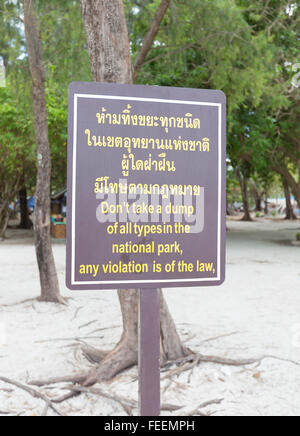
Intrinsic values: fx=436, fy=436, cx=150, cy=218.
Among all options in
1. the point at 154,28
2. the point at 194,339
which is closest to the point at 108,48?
the point at 194,339

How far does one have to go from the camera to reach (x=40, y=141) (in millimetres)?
7289

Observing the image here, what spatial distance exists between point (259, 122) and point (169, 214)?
522 inches

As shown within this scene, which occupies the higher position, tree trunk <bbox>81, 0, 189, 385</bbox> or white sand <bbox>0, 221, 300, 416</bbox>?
tree trunk <bbox>81, 0, 189, 385</bbox>

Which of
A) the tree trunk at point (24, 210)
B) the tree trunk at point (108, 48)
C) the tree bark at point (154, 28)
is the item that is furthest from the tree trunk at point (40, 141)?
the tree trunk at point (24, 210)

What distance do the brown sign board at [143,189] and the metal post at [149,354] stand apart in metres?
0.15

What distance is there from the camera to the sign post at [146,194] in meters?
2.74

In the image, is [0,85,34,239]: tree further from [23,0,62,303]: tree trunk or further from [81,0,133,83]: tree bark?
[81,0,133,83]: tree bark

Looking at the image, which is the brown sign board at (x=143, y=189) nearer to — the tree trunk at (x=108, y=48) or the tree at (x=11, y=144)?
the tree trunk at (x=108, y=48)

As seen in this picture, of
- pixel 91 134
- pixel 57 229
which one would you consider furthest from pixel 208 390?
pixel 57 229

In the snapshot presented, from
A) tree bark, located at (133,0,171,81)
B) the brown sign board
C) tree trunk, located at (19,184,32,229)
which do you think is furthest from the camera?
tree trunk, located at (19,184,32,229)

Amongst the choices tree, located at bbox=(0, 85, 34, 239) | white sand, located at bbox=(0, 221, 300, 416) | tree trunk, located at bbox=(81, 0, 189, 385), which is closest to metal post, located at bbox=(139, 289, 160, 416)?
white sand, located at bbox=(0, 221, 300, 416)

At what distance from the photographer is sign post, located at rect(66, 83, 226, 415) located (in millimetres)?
2740

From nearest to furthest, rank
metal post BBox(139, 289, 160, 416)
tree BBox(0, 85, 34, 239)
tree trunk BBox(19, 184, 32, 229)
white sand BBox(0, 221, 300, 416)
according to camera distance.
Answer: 1. metal post BBox(139, 289, 160, 416)
2. white sand BBox(0, 221, 300, 416)
3. tree BBox(0, 85, 34, 239)
4. tree trunk BBox(19, 184, 32, 229)

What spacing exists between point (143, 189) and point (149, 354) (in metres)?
1.08
